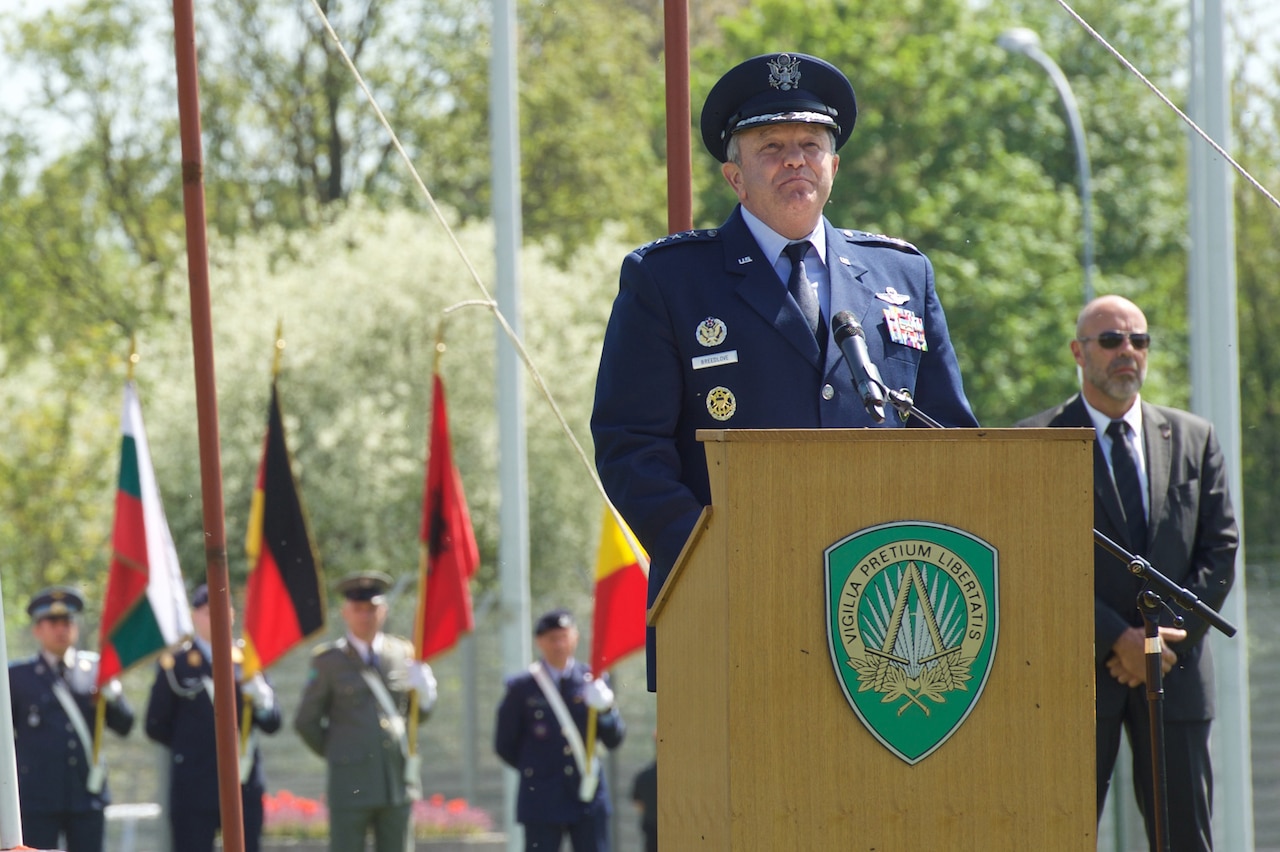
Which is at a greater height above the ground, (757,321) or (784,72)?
(784,72)

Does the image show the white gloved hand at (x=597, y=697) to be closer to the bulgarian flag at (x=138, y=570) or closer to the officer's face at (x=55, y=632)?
the bulgarian flag at (x=138, y=570)

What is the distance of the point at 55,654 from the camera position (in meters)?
11.2

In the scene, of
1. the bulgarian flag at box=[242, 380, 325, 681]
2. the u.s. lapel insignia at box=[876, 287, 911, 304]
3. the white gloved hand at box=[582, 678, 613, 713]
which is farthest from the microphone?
the white gloved hand at box=[582, 678, 613, 713]

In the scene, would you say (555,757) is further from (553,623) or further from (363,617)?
(363,617)

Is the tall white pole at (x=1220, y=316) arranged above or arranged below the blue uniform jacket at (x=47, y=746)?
above

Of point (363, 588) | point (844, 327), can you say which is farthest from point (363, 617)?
point (844, 327)

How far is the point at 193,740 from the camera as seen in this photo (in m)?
10.8

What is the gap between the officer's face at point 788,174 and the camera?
3.63 m

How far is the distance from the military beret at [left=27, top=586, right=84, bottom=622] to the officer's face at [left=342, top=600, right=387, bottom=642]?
1.61 metres

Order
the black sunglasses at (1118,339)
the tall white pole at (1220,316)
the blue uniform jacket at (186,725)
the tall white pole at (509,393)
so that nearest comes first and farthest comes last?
the black sunglasses at (1118,339), the tall white pole at (1220,316), the blue uniform jacket at (186,725), the tall white pole at (509,393)

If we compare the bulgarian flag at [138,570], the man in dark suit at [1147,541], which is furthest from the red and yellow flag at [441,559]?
the man in dark suit at [1147,541]

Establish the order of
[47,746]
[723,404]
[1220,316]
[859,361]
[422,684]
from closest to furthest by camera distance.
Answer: [859,361] → [723,404] → [1220,316] → [422,684] → [47,746]

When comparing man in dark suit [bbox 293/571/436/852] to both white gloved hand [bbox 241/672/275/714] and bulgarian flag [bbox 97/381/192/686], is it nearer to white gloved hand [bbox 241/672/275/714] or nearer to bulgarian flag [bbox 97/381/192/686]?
white gloved hand [bbox 241/672/275/714]

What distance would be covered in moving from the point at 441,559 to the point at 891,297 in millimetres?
7428
